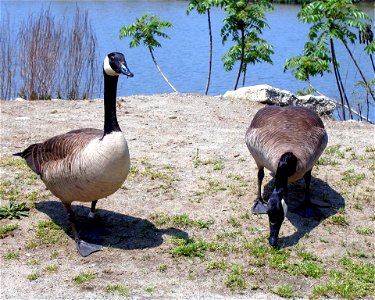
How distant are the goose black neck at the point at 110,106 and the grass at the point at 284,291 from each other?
5.76ft

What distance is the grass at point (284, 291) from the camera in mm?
4066

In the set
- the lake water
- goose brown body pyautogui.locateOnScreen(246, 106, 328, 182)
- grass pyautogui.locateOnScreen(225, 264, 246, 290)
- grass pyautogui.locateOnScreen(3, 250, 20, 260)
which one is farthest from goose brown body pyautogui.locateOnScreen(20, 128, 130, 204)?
the lake water

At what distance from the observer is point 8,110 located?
904 centimetres

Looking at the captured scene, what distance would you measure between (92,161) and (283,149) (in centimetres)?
178

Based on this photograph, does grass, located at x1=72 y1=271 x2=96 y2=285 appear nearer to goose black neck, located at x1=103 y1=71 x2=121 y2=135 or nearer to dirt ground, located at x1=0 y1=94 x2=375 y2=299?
dirt ground, located at x1=0 y1=94 x2=375 y2=299

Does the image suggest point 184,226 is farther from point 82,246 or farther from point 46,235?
point 46,235

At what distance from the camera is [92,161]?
4.42 m

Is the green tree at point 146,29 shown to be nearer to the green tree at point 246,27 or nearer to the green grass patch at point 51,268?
the green tree at point 246,27

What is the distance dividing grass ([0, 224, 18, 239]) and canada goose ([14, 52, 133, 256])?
0.54 m

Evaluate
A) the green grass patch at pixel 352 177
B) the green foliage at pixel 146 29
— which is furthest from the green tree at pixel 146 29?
the green grass patch at pixel 352 177

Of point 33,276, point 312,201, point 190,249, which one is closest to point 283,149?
point 312,201

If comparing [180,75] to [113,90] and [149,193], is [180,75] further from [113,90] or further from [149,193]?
[113,90]

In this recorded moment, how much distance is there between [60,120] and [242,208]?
3982 mm

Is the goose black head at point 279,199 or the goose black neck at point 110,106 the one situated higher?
the goose black neck at point 110,106
